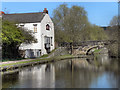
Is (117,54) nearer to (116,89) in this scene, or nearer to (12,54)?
(12,54)

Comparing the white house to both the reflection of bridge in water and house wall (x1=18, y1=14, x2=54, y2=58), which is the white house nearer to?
house wall (x1=18, y1=14, x2=54, y2=58)

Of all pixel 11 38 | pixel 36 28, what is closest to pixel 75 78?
pixel 11 38

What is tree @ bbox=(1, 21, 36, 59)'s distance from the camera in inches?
985

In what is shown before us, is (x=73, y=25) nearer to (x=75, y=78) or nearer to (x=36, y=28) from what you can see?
(x=36, y=28)

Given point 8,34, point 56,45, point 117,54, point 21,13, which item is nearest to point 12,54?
point 8,34

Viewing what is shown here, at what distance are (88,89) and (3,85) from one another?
22.1 feet

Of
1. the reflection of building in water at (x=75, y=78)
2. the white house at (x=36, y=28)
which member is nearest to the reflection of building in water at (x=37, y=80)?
the reflection of building in water at (x=75, y=78)

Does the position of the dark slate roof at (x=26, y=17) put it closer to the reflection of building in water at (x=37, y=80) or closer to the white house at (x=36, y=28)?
the white house at (x=36, y=28)

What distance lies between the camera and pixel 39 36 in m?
36.6

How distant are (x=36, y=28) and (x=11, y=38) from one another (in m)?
11.2

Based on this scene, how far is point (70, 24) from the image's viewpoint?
141ft

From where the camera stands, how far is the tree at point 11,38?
82.1 ft

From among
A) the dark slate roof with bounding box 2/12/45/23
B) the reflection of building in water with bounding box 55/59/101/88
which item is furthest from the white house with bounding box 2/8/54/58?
the reflection of building in water with bounding box 55/59/101/88

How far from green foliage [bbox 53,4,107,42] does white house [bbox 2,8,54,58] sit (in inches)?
238
